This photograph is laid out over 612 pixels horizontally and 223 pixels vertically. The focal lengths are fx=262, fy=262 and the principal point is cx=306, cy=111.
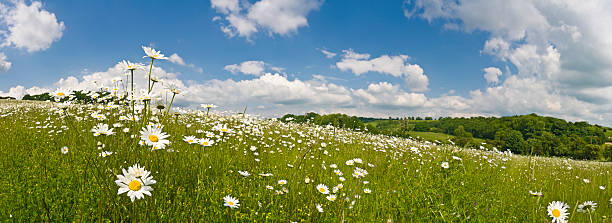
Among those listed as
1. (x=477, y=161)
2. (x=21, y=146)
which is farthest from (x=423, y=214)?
(x=21, y=146)

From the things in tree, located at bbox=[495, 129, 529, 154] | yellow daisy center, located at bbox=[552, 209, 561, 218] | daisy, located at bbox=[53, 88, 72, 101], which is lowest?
tree, located at bbox=[495, 129, 529, 154]

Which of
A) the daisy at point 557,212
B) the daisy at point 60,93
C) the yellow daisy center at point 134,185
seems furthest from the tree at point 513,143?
the daisy at point 60,93

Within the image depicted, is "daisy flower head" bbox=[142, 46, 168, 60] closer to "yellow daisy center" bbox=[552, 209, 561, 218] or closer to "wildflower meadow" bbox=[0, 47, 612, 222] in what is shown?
"wildflower meadow" bbox=[0, 47, 612, 222]

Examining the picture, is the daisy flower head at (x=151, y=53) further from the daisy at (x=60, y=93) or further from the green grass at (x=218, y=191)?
the daisy at (x=60, y=93)

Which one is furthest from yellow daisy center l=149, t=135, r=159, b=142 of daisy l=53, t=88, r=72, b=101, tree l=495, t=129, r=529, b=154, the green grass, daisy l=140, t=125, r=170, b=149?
tree l=495, t=129, r=529, b=154

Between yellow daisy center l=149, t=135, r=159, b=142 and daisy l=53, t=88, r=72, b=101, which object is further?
daisy l=53, t=88, r=72, b=101

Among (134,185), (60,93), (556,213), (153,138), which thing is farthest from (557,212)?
(60,93)

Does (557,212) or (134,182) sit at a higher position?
(134,182)

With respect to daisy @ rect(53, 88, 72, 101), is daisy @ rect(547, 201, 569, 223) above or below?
below

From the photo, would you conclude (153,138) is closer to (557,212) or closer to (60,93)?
(60,93)

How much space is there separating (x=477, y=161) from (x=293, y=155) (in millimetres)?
5219

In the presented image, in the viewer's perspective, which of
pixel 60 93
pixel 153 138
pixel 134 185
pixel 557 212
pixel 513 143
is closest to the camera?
pixel 134 185

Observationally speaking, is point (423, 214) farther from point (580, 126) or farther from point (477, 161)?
point (580, 126)

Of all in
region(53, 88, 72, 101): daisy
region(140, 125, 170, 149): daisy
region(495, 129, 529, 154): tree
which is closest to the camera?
region(140, 125, 170, 149): daisy
